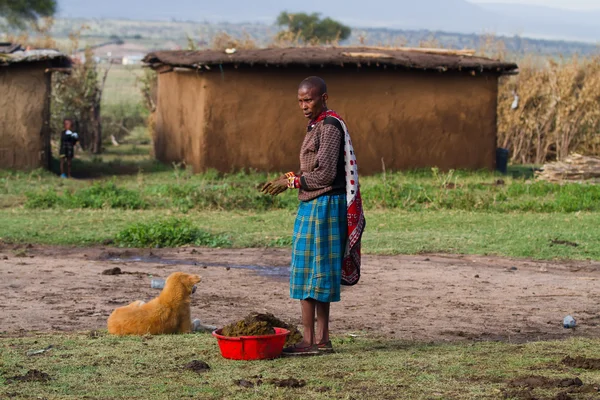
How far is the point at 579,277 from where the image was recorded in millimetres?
9320

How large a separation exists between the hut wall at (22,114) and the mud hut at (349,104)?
2.37m

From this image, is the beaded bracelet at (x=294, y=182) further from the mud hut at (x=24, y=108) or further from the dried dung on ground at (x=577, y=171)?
the mud hut at (x=24, y=108)

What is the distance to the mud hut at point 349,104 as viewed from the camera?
17.3 m

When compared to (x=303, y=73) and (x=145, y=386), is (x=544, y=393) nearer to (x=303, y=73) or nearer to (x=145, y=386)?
(x=145, y=386)

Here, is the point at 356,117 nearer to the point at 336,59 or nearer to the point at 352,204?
the point at 336,59

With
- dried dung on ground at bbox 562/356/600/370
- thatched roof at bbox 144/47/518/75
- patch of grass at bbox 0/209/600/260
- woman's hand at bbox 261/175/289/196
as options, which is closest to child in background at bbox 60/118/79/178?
thatched roof at bbox 144/47/518/75

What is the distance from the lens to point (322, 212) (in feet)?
18.8

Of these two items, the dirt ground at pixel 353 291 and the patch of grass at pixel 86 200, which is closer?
the dirt ground at pixel 353 291

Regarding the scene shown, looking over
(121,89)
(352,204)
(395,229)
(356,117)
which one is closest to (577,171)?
(356,117)

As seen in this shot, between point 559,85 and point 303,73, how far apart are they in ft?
24.7

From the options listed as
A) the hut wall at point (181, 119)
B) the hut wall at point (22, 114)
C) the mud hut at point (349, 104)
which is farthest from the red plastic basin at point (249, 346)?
the hut wall at point (22, 114)

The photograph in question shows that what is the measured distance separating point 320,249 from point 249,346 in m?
0.70

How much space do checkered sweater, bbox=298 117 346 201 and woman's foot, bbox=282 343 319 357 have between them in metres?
0.89

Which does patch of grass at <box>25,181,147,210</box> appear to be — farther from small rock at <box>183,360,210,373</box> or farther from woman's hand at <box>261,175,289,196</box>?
small rock at <box>183,360,210,373</box>
